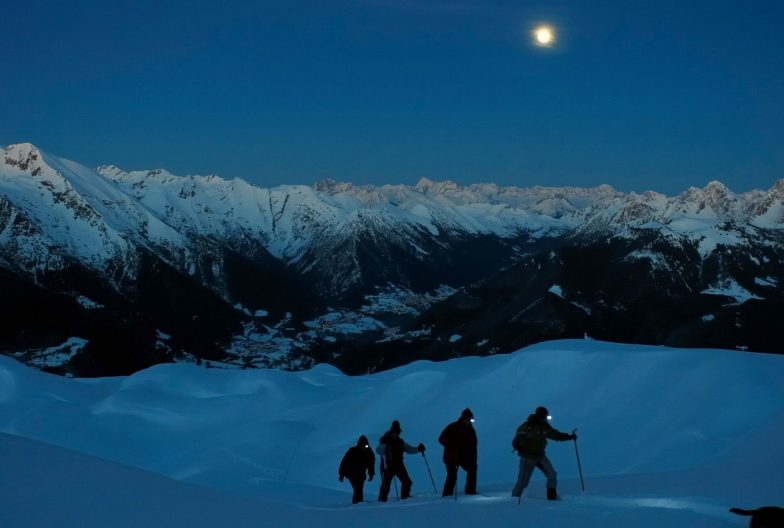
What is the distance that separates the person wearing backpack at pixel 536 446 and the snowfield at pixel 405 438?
0.49 metres

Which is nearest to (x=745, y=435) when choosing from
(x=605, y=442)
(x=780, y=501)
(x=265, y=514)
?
(x=605, y=442)

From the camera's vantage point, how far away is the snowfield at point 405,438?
1278cm

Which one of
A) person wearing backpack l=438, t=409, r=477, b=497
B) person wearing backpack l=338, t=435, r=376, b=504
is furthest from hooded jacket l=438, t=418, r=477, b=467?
person wearing backpack l=338, t=435, r=376, b=504

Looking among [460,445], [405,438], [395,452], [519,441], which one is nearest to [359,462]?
[395,452]

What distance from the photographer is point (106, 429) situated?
149ft

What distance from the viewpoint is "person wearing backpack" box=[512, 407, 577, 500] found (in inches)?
575

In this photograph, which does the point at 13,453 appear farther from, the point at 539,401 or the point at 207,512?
the point at 539,401

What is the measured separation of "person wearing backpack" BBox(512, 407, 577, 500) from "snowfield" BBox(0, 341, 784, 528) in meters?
0.49

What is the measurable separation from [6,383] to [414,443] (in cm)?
3797

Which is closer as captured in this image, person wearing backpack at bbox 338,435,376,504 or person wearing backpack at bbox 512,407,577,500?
person wearing backpack at bbox 512,407,577,500

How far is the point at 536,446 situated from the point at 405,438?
864 inches

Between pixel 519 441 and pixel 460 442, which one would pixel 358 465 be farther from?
pixel 519 441

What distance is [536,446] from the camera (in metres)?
14.7

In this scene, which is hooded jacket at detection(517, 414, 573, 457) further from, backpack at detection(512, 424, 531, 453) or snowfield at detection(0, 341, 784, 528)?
snowfield at detection(0, 341, 784, 528)
